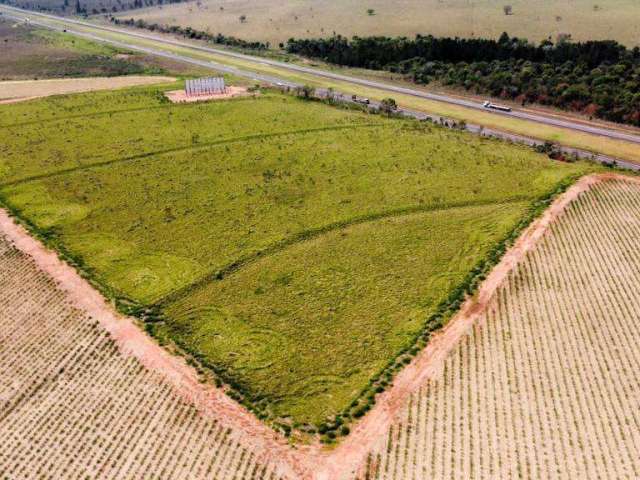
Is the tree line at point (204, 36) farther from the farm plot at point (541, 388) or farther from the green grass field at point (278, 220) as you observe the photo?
the farm plot at point (541, 388)

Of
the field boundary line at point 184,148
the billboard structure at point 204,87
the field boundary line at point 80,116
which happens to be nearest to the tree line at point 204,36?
the billboard structure at point 204,87

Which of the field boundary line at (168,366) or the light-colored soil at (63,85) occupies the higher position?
the light-colored soil at (63,85)

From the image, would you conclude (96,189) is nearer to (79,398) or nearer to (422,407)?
(79,398)

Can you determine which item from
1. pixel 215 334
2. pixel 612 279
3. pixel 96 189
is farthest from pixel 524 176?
pixel 96 189

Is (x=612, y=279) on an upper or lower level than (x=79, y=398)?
upper

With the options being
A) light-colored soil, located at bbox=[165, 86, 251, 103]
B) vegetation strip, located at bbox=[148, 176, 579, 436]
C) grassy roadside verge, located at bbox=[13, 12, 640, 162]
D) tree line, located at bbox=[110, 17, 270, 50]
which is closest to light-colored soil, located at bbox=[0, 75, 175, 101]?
light-colored soil, located at bbox=[165, 86, 251, 103]

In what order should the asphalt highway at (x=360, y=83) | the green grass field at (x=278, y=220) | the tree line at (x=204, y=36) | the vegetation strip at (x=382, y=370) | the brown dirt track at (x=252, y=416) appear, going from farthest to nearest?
1. the tree line at (x=204, y=36)
2. the asphalt highway at (x=360, y=83)
3. the green grass field at (x=278, y=220)
4. the vegetation strip at (x=382, y=370)
5. the brown dirt track at (x=252, y=416)

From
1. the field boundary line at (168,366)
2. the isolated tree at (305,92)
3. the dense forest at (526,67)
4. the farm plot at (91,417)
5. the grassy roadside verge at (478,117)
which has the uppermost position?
the dense forest at (526,67)

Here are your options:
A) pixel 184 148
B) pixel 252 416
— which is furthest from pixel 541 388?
pixel 184 148
